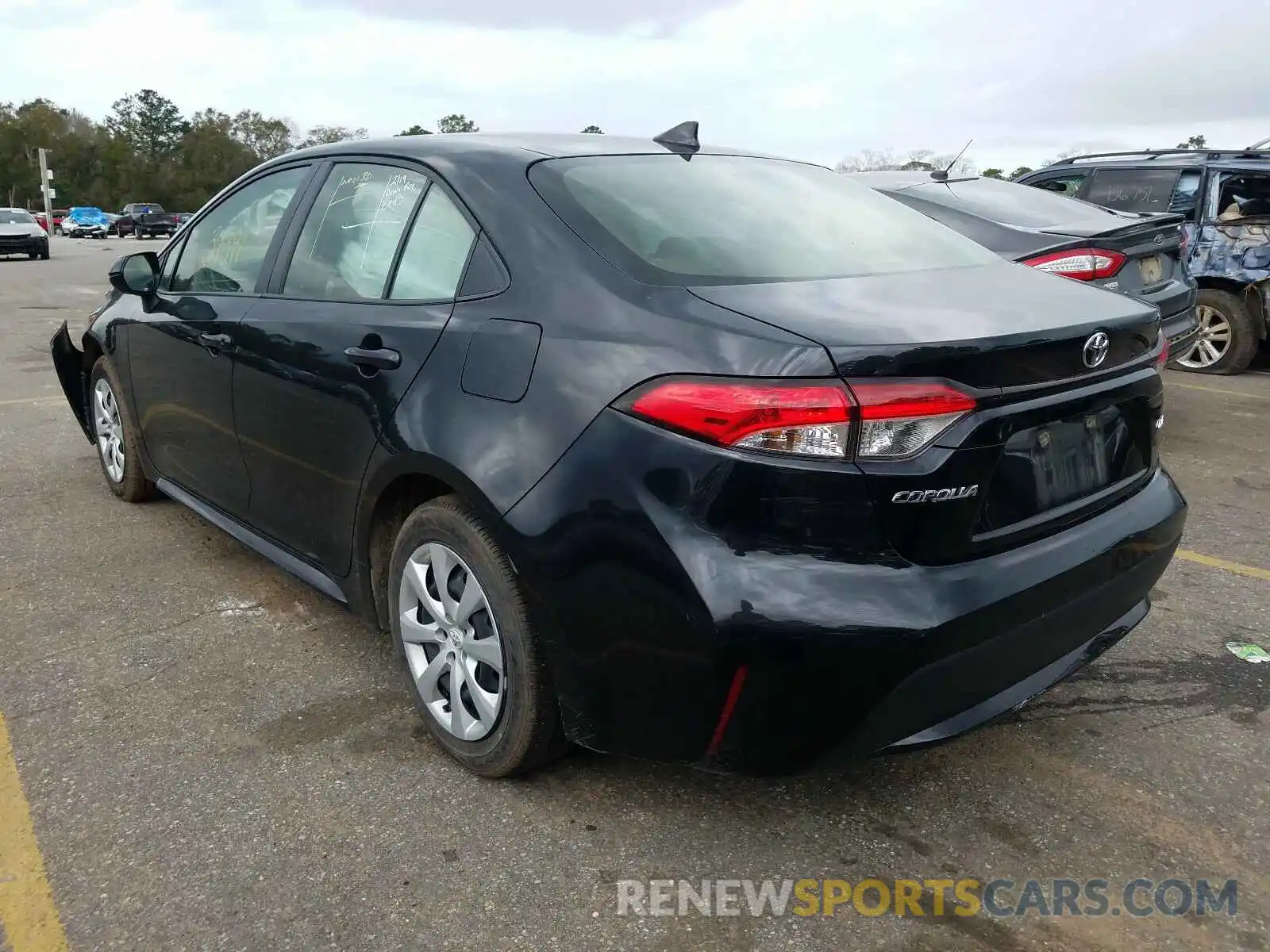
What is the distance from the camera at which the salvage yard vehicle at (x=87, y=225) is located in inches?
2170

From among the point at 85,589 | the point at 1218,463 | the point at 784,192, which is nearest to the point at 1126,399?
the point at 784,192

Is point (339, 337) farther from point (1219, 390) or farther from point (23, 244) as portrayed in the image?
point (23, 244)

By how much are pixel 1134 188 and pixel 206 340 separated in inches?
315

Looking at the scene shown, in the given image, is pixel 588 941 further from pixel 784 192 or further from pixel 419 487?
pixel 784 192

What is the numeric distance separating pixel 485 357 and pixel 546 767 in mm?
1063

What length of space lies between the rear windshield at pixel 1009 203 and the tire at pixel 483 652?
4597 mm

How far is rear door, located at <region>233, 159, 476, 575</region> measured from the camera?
2.64 meters

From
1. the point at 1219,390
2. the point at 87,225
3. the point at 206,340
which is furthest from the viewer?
the point at 87,225

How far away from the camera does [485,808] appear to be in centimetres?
250

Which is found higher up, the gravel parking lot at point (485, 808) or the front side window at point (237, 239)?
the front side window at point (237, 239)

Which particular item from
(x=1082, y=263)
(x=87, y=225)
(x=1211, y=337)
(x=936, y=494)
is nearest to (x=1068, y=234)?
(x=1082, y=263)

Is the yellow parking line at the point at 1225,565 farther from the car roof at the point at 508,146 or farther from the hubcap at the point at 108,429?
the hubcap at the point at 108,429

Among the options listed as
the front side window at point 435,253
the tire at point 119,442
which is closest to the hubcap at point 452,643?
the front side window at point 435,253

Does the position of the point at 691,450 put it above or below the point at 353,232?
below
